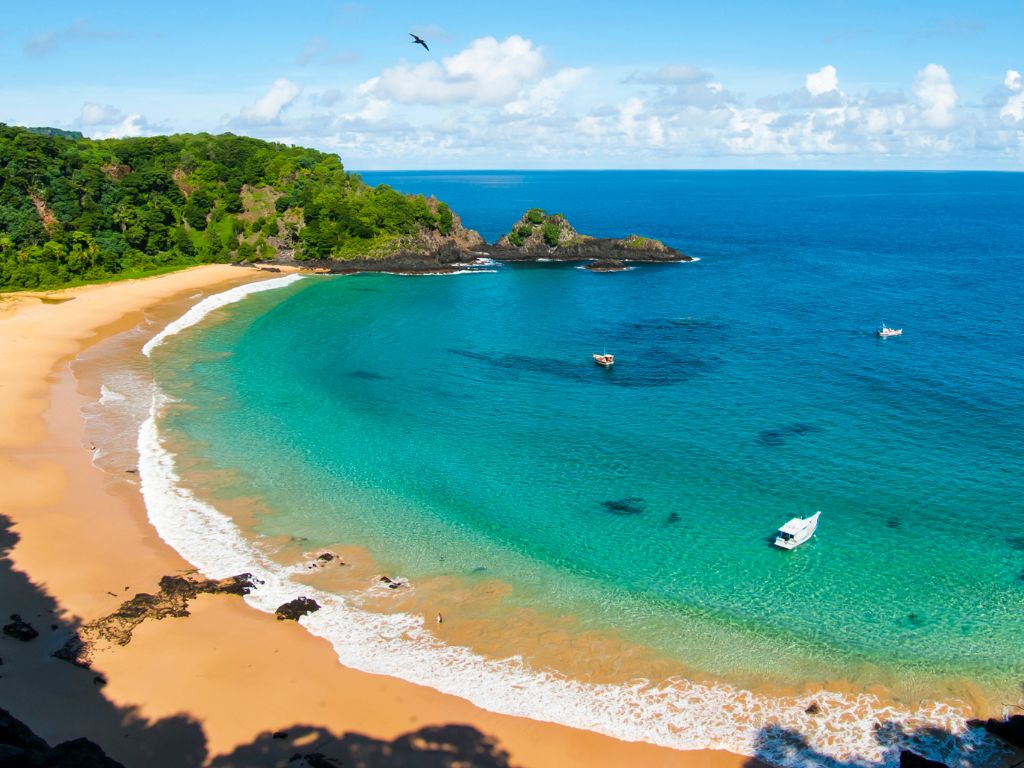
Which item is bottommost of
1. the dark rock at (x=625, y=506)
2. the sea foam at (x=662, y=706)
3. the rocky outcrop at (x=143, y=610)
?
the sea foam at (x=662, y=706)

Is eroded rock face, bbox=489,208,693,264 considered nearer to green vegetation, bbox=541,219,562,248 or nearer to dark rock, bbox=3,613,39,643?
green vegetation, bbox=541,219,562,248

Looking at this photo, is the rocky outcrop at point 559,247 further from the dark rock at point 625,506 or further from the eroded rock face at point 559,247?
the dark rock at point 625,506

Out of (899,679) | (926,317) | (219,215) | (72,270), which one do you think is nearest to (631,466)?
(899,679)

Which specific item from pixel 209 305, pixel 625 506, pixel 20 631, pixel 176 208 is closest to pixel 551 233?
pixel 209 305

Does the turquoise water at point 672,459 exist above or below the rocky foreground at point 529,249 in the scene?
below

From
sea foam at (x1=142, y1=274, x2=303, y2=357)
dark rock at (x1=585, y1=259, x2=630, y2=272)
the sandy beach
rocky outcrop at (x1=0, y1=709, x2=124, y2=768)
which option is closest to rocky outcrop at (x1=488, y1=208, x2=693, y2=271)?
dark rock at (x1=585, y1=259, x2=630, y2=272)

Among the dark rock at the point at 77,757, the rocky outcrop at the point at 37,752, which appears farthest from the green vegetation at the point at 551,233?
the dark rock at the point at 77,757

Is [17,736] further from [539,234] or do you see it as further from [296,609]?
[539,234]
